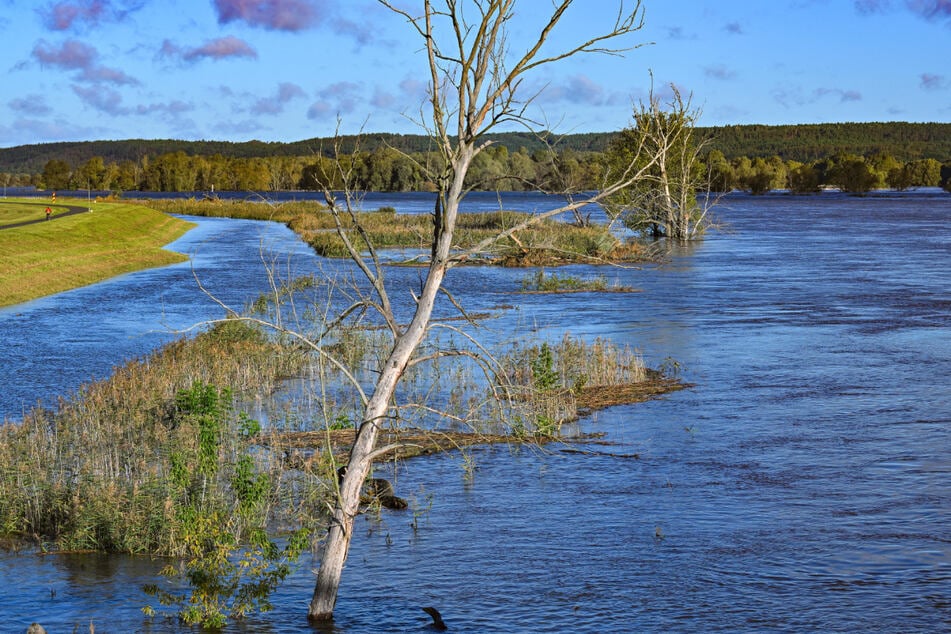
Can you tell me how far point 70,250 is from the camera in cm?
5319

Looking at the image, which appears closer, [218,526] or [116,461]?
[218,526]

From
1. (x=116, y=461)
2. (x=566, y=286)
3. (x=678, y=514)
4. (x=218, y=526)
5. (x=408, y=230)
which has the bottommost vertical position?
(x=678, y=514)

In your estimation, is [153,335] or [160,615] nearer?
[160,615]

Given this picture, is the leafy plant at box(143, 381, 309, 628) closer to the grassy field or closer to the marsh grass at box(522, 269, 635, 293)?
the grassy field

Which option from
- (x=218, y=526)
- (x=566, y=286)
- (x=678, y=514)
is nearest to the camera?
(x=218, y=526)

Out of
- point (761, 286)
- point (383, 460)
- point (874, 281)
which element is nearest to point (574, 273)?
point (761, 286)

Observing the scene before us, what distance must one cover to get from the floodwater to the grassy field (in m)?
11.3

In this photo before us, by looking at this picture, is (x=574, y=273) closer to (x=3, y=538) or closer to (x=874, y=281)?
(x=874, y=281)

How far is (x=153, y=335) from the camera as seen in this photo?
101 feet

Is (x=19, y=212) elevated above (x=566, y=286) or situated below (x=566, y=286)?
above

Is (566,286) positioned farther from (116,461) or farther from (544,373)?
(116,461)

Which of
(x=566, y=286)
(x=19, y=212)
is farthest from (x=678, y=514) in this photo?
(x=19, y=212)

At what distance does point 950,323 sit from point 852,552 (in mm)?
21545

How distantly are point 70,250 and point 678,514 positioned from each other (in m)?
44.7
